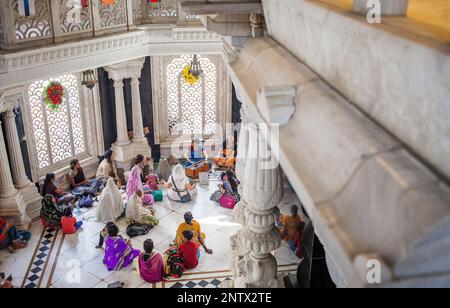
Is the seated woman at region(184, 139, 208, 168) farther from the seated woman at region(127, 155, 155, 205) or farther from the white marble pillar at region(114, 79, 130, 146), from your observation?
the seated woman at region(127, 155, 155, 205)

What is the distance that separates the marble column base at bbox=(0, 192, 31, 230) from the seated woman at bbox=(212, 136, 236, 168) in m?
4.54

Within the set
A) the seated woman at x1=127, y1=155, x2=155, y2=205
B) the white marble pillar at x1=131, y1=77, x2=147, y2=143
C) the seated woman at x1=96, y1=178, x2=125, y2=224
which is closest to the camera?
the seated woman at x1=96, y1=178, x2=125, y2=224

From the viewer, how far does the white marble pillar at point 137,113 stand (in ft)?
35.5

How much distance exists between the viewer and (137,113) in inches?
434

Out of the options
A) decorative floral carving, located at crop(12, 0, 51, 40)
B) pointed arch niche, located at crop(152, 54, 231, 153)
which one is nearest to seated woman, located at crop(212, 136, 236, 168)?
pointed arch niche, located at crop(152, 54, 231, 153)

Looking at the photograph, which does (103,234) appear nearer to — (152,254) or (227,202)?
(152,254)

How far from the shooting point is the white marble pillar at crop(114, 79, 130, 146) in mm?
10555

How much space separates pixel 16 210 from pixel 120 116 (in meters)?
3.37

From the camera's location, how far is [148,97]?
37.5 ft

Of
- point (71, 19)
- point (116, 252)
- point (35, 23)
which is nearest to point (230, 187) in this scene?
point (116, 252)

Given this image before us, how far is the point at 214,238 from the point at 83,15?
471 cm
